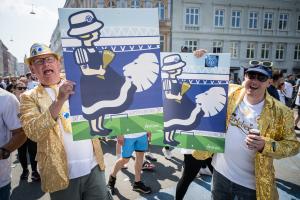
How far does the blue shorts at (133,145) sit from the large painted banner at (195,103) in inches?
68.8

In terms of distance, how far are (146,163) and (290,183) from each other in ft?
8.94

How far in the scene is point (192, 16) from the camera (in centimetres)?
3094

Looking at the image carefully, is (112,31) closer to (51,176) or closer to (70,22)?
(70,22)

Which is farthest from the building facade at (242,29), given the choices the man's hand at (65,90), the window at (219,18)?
the man's hand at (65,90)

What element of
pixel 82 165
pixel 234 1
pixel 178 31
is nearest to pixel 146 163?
pixel 82 165

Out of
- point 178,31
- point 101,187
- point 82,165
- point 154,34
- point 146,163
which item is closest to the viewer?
point 154,34

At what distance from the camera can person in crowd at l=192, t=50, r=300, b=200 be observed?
209 centimetres

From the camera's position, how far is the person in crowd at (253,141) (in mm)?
2090

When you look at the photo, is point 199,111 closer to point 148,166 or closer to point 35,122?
point 35,122

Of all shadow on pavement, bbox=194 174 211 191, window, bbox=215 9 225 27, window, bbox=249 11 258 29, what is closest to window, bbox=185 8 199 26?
window, bbox=215 9 225 27

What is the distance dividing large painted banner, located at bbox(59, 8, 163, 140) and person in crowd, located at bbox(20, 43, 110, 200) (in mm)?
167

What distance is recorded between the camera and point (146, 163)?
5215 millimetres

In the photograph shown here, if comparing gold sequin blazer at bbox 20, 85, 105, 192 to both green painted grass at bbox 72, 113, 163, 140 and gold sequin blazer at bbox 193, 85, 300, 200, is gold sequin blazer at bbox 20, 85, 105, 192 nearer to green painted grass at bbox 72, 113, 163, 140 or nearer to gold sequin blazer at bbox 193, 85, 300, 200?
green painted grass at bbox 72, 113, 163, 140

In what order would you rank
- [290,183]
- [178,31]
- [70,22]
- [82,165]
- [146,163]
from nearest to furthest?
[70,22] → [82,165] → [290,183] → [146,163] → [178,31]
